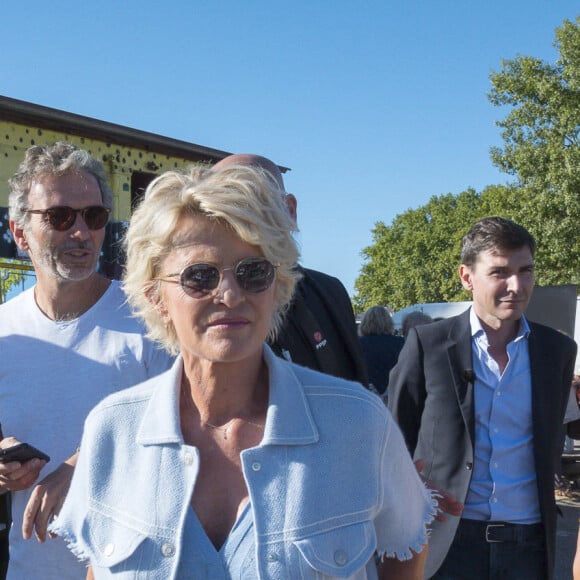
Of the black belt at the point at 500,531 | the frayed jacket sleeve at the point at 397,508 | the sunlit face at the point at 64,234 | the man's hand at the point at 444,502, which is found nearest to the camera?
the frayed jacket sleeve at the point at 397,508

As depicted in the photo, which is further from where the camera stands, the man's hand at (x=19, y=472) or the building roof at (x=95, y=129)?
the building roof at (x=95, y=129)

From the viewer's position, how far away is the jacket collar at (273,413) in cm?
186

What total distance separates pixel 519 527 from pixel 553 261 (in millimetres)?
25990

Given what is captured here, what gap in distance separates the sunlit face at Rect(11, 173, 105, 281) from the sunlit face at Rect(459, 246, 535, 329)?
1.83 m

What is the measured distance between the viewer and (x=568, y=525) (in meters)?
8.09

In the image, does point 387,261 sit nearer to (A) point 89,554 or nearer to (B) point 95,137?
(B) point 95,137

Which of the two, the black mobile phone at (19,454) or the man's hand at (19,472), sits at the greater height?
the black mobile phone at (19,454)

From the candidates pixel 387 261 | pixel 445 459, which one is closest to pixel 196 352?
pixel 445 459

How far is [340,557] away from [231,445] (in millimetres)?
366

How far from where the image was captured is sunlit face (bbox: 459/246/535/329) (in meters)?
3.75

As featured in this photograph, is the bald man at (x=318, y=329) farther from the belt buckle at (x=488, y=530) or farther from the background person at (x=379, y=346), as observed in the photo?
the background person at (x=379, y=346)

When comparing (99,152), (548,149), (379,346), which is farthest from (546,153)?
(379,346)

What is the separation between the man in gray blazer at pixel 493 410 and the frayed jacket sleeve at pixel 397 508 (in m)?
1.74

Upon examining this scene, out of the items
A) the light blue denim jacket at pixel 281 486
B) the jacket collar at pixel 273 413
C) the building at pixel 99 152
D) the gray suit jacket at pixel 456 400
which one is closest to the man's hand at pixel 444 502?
the light blue denim jacket at pixel 281 486
